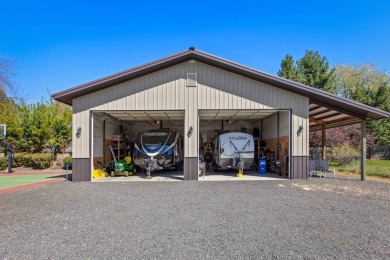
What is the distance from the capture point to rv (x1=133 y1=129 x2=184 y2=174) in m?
13.0

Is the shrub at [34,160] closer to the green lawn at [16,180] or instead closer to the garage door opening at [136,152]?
the green lawn at [16,180]

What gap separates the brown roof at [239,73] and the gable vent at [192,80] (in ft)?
2.41

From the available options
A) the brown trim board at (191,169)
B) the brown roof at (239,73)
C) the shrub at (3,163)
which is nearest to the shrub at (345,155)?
the brown roof at (239,73)

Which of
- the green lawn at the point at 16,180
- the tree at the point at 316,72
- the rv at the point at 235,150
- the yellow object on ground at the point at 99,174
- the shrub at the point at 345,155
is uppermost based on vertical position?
the tree at the point at 316,72

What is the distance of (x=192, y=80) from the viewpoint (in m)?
11.4

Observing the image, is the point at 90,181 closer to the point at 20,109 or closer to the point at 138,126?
the point at 138,126

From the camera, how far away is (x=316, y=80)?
94.4 ft

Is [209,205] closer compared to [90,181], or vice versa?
[209,205]

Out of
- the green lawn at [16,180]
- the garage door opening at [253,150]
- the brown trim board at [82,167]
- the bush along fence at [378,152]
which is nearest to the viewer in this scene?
the green lawn at [16,180]

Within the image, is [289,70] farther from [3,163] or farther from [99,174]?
[3,163]

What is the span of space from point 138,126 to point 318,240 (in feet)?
54.9

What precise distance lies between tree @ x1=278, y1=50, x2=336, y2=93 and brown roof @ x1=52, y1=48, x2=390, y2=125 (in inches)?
713

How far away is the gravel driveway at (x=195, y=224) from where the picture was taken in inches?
149

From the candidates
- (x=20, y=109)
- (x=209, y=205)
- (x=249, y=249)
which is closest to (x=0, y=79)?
(x=20, y=109)
